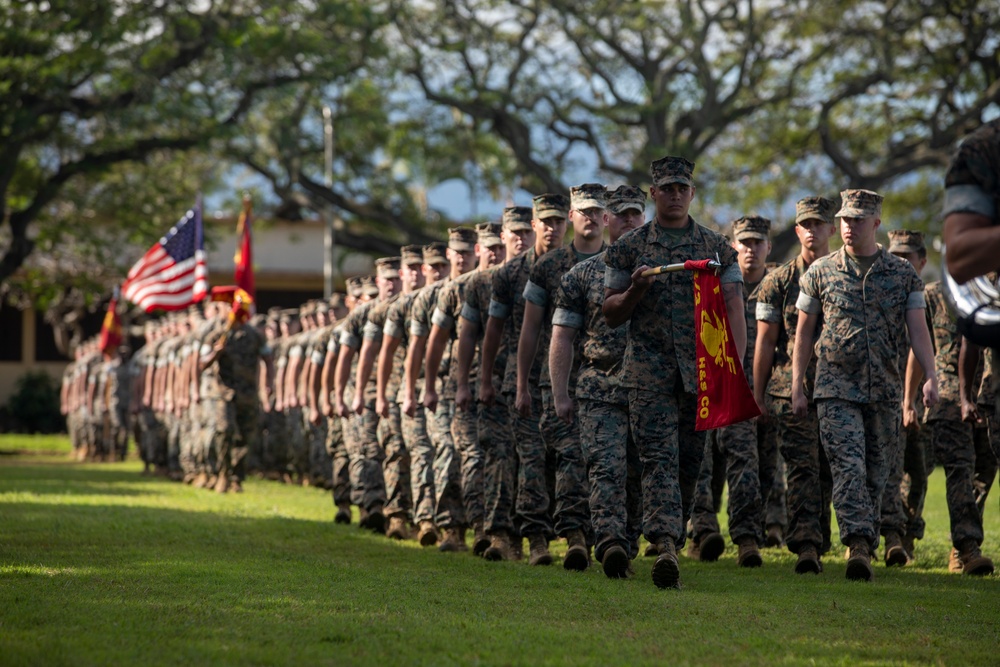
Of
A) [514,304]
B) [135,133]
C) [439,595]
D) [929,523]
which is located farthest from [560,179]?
[439,595]

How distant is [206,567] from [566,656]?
12.5ft

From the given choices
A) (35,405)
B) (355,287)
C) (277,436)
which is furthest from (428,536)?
(35,405)

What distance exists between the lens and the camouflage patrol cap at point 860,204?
973cm

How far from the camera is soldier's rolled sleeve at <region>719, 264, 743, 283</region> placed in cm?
878

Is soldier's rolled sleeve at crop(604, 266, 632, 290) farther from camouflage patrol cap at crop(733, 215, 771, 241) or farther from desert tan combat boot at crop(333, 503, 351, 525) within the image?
desert tan combat boot at crop(333, 503, 351, 525)

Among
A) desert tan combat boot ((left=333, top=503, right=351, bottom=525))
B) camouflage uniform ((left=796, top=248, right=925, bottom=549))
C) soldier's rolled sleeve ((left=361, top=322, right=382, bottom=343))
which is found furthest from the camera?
desert tan combat boot ((left=333, top=503, right=351, bottom=525))

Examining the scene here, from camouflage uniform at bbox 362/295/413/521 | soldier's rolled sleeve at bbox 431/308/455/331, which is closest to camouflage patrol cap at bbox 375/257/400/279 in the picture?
camouflage uniform at bbox 362/295/413/521

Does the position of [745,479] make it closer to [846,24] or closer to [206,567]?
[206,567]

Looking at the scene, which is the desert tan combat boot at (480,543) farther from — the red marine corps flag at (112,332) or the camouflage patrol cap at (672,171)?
the red marine corps flag at (112,332)

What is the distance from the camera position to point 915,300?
963 centimetres

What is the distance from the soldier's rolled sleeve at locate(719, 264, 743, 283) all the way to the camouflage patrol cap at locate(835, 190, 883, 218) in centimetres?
127

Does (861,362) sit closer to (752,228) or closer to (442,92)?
(752,228)

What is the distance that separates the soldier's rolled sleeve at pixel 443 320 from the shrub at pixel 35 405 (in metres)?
32.2

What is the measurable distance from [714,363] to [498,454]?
8.83 feet
